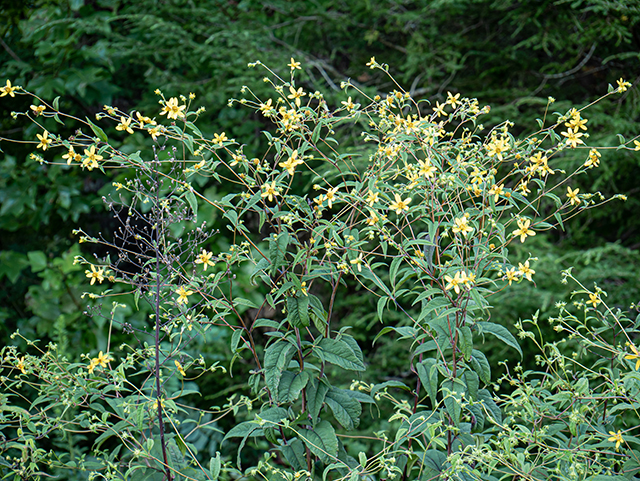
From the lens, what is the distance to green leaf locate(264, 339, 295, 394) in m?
1.09

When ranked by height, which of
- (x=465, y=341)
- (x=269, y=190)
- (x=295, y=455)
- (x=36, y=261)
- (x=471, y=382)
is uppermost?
(x=269, y=190)

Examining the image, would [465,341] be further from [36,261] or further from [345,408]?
[36,261]

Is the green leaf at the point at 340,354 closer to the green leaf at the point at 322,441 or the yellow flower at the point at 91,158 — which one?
the green leaf at the point at 322,441

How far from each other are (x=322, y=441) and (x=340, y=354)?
190mm

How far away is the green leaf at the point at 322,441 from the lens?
3.59ft

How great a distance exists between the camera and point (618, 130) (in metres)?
2.62

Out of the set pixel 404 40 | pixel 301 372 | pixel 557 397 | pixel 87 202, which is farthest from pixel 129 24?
pixel 557 397

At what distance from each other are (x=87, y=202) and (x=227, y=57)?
1.23 m

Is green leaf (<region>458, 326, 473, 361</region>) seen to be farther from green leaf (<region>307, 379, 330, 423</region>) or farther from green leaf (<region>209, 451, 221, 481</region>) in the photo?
green leaf (<region>209, 451, 221, 481</region>)

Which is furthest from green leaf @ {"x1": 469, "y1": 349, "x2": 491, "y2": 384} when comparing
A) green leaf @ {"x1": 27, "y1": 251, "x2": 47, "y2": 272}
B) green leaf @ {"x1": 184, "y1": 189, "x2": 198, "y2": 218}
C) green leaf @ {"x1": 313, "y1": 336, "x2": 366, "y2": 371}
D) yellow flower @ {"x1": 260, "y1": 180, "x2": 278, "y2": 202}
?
green leaf @ {"x1": 27, "y1": 251, "x2": 47, "y2": 272}

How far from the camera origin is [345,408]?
1.18m

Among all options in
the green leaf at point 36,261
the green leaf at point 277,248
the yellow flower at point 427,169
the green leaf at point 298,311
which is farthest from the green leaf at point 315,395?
the green leaf at point 36,261

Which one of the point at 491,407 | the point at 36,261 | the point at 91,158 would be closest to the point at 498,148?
the point at 491,407

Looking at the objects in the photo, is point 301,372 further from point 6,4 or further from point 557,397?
point 6,4
